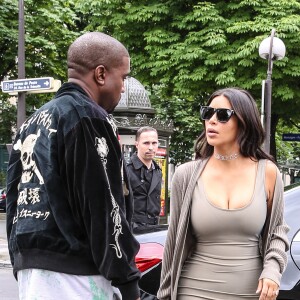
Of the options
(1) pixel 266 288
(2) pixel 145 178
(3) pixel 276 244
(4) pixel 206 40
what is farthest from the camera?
(4) pixel 206 40

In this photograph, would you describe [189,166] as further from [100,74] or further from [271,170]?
[100,74]

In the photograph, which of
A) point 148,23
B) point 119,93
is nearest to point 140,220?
point 119,93

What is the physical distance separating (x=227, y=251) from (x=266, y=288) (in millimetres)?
227

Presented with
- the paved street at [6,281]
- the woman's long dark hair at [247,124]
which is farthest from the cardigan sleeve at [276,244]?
the paved street at [6,281]

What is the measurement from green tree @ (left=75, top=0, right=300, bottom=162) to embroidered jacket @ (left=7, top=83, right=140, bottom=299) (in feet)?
51.9

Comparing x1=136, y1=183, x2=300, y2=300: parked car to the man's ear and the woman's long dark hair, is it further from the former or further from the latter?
the man's ear

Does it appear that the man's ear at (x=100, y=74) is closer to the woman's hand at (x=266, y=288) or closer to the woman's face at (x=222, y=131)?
the woman's face at (x=222, y=131)

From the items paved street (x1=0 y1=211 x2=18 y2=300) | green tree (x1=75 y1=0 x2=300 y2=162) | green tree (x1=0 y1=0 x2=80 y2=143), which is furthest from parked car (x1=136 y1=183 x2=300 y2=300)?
green tree (x1=0 y1=0 x2=80 y2=143)

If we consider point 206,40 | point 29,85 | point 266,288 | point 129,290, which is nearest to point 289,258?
point 266,288

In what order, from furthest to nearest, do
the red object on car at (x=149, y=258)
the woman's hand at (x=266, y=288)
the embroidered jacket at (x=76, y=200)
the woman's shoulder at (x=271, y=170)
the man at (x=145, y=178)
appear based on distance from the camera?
the man at (x=145, y=178) < the red object on car at (x=149, y=258) < the woman's shoulder at (x=271, y=170) < the woman's hand at (x=266, y=288) < the embroidered jacket at (x=76, y=200)

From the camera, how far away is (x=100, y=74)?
7.70 ft

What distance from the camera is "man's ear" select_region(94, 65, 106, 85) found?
92.2 inches

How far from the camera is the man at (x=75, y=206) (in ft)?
7.16

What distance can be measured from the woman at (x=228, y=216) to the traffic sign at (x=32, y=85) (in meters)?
9.80
